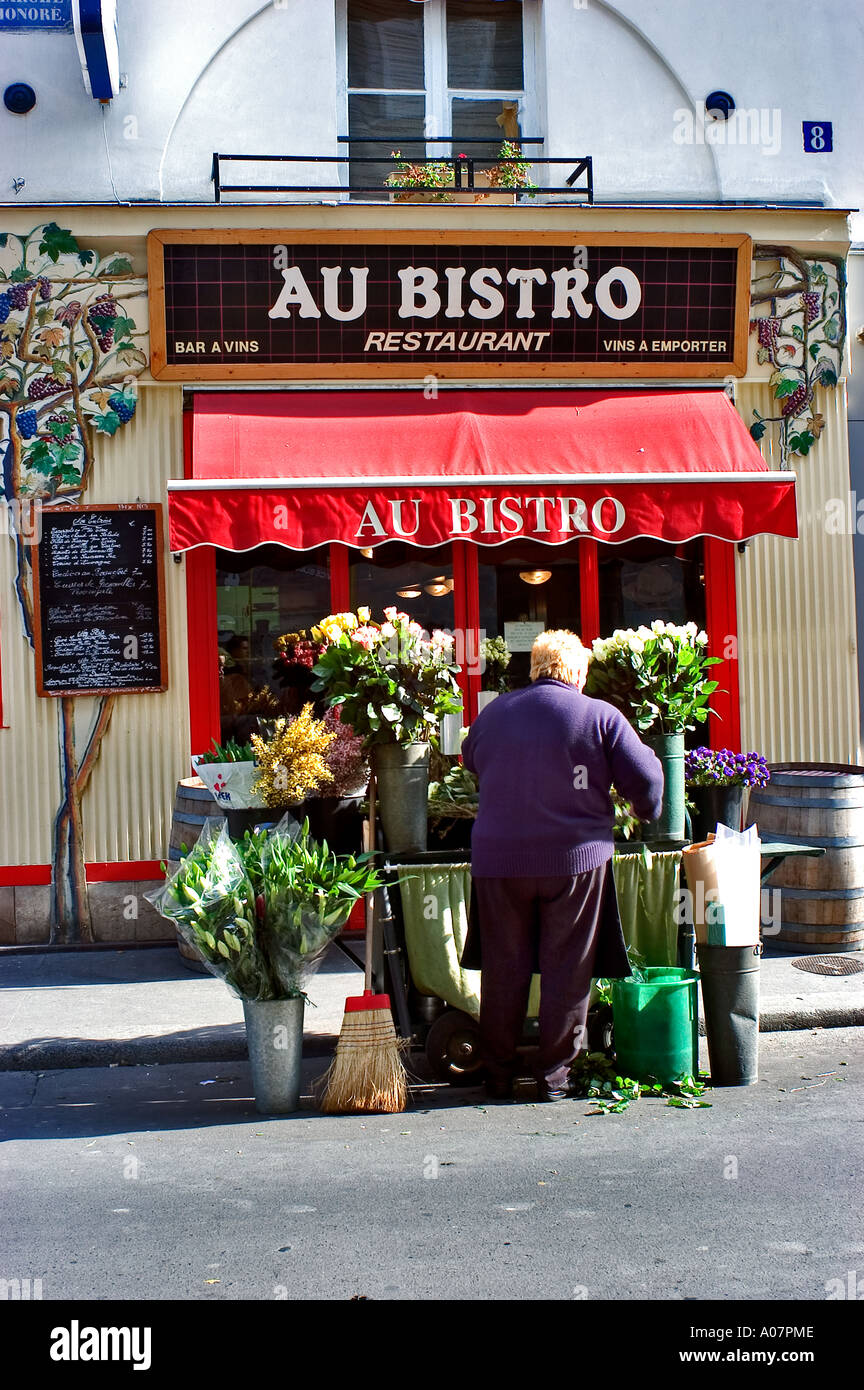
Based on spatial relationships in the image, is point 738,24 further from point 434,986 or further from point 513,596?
point 434,986

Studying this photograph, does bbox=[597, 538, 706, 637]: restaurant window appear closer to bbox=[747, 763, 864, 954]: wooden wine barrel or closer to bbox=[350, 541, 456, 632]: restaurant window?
bbox=[350, 541, 456, 632]: restaurant window

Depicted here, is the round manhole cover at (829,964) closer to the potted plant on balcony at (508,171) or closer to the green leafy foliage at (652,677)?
the green leafy foliage at (652,677)

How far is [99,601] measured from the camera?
342 inches

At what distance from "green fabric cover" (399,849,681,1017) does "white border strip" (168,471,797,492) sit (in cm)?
287

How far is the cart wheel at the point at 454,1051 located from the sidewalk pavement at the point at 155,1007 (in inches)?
34.2

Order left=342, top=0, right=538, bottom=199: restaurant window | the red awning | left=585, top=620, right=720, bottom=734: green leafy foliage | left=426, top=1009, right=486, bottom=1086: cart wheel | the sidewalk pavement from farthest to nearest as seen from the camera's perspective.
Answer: left=342, top=0, right=538, bottom=199: restaurant window → the red awning → the sidewalk pavement → left=585, top=620, right=720, bottom=734: green leafy foliage → left=426, top=1009, right=486, bottom=1086: cart wheel

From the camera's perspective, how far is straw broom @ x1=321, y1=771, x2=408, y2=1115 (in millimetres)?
5359

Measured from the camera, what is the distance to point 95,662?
8.68 meters

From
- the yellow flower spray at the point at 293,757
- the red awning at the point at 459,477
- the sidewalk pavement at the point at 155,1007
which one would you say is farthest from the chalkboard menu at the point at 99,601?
the yellow flower spray at the point at 293,757

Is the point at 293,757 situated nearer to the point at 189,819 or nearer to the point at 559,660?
the point at 559,660

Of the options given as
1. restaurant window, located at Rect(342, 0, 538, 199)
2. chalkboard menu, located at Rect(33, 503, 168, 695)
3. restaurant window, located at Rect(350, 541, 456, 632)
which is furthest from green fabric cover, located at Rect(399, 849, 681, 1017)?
restaurant window, located at Rect(342, 0, 538, 199)

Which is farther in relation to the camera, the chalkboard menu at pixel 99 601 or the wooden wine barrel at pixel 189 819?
the chalkboard menu at pixel 99 601

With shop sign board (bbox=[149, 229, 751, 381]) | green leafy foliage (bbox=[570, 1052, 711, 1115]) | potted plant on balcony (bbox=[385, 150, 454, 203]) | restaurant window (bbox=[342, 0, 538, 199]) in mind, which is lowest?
green leafy foliage (bbox=[570, 1052, 711, 1115])

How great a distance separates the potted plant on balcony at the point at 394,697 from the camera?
5.79 metres
